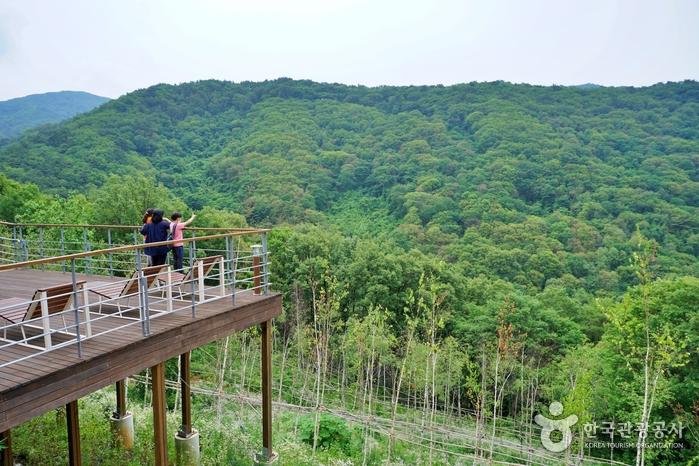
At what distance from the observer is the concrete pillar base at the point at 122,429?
852 cm

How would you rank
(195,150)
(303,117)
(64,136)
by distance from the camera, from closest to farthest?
1. (64,136)
2. (195,150)
3. (303,117)

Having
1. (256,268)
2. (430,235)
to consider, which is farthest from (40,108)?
(256,268)

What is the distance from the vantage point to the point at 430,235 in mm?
39219

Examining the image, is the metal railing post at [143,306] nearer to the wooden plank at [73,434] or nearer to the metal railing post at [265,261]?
the metal railing post at [265,261]

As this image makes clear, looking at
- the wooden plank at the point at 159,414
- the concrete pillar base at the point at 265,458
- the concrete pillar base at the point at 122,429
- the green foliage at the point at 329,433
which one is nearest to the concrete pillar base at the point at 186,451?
the concrete pillar base at the point at 122,429

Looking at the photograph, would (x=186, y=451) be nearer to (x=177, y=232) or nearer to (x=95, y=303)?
(x=177, y=232)

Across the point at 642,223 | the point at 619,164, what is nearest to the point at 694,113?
the point at 619,164

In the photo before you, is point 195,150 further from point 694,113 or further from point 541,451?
point 694,113

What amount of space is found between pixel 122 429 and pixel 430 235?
1279 inches

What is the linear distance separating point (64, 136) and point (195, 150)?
15.2m

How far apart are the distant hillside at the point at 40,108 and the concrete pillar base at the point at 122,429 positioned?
66505mm

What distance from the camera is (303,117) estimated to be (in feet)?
218

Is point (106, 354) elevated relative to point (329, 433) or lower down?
elevated

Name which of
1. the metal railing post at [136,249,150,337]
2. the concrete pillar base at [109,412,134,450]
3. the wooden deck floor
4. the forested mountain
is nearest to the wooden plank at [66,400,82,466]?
the wooden deck floor
